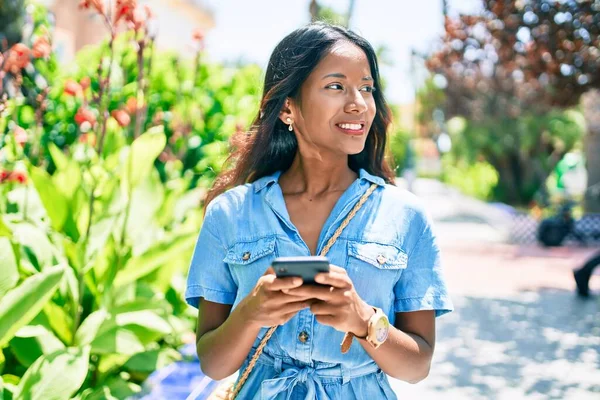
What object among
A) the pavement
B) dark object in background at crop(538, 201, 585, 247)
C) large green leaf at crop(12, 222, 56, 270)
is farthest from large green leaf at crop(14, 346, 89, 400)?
dark object in background at crop(538, 201, 585, 247)

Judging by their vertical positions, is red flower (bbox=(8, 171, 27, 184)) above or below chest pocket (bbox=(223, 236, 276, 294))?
below

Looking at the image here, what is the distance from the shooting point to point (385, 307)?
1.75m

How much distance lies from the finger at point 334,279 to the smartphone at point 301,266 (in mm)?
14

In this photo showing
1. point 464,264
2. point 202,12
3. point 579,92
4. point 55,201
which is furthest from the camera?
point 202,12

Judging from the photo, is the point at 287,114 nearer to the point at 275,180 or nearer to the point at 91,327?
the point at 275,180

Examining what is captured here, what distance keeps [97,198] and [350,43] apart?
7.11ft

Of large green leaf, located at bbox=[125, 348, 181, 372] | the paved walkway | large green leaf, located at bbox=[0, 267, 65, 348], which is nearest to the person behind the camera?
large green leaf, located at bbox=[0, 267, 65, 348]

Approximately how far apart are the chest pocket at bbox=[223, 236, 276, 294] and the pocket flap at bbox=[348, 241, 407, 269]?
0.20 metres

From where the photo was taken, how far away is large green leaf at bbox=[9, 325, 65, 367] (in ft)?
9.09

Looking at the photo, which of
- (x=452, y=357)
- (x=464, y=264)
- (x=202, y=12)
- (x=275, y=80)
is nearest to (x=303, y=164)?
(x=275, y=80)

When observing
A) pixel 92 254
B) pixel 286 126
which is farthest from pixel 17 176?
pixel 286 126

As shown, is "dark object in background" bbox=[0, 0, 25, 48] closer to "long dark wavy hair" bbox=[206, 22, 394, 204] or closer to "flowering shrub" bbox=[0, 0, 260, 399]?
"flowering shrub" bbox=[0, 0, 260, 399]

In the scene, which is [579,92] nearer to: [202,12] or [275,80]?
[275,80]

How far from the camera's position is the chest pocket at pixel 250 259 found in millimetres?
1771
